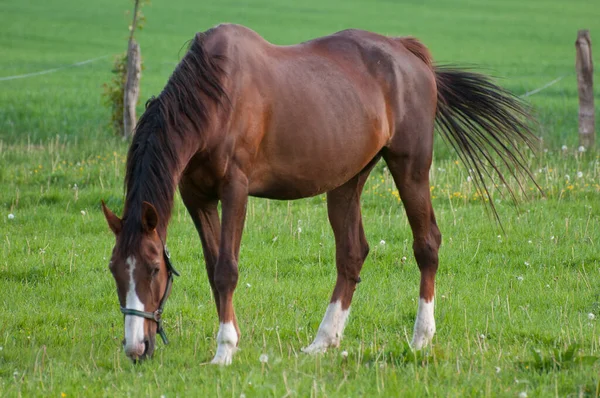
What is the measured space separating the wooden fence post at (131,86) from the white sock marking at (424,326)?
9.47 meters

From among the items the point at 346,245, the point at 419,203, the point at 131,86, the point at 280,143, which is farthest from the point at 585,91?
the point at 280,143

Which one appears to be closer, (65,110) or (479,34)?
(65,110)

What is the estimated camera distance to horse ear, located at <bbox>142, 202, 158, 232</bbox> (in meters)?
4.50

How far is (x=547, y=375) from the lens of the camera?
444 centimetres

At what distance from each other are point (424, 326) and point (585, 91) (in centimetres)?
802

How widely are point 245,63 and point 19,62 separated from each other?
29.9 metres

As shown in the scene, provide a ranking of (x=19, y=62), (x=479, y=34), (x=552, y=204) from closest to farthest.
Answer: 1. (x=552, y=204)
2. (x=19, y=62)
3. (x=479, y=34)

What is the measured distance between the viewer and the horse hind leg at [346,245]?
19.3ft

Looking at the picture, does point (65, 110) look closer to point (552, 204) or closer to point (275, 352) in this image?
point (552, 204)

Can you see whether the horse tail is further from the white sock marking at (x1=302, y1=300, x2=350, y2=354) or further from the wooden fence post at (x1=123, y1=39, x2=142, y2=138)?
the wooden fence post at (x1=123, y1=39, x2=142, y2=138)

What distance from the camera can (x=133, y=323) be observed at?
4.51 m

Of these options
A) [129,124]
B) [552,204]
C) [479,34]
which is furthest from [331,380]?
[479,34]

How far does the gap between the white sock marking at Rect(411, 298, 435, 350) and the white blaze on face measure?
192cm

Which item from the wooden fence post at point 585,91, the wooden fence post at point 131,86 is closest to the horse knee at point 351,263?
the wooden fence post at point 585,91
